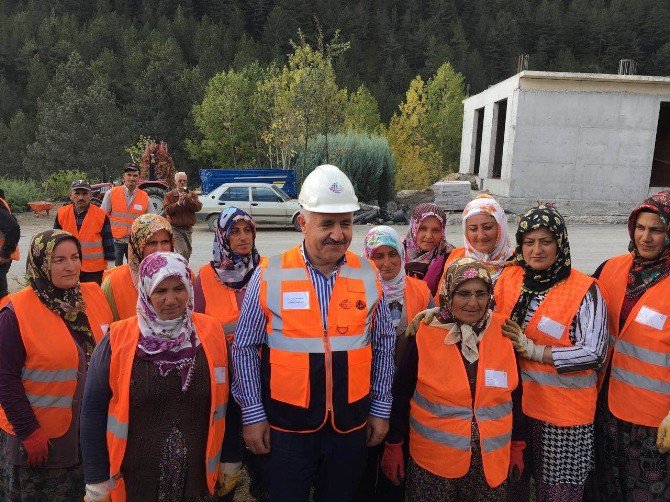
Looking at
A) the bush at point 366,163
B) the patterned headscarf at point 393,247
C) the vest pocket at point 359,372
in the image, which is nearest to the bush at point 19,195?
the bush at point 366,163

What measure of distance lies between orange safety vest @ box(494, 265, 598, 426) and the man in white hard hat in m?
0.88

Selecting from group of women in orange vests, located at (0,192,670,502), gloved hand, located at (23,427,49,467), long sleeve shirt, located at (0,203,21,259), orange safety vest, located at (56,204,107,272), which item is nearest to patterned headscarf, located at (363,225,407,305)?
group of women in orange vests, located at (0,192,670,502)

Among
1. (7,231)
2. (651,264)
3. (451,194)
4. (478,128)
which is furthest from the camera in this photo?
(478,128)

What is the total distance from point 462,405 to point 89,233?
533cm

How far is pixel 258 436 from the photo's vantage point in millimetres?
2330

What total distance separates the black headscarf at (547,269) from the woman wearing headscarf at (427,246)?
3.34 feet

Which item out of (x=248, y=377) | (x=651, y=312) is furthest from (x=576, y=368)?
(x=248, y=377)

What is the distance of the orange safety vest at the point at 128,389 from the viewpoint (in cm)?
216

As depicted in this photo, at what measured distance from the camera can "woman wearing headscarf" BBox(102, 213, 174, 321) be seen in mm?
3262

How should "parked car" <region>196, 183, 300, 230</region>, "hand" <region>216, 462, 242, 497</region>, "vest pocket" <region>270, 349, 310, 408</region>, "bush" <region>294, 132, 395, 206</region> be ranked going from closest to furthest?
"vest pocket" <region>270, 349, 310, 408</region>, "hand" <region>216, 462, 242, 497</region>, "parked car" <region>196, 183, 300, 230</region>, "bush" <region>294, 132, 395, 206</region>

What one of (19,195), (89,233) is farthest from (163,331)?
(19,195)

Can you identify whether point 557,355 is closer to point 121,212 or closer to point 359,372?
point 359,372

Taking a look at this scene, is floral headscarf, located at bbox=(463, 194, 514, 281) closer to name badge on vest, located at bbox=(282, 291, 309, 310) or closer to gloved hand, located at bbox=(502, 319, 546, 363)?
gloved hand, located at bbox=(502, 319, 546, 363)

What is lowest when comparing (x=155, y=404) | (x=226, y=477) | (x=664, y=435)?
(x=226, y=477)
